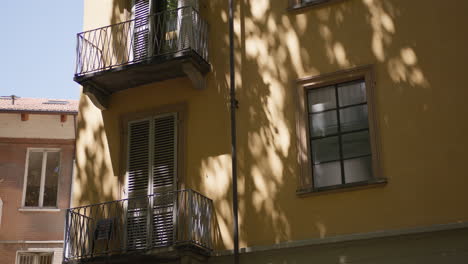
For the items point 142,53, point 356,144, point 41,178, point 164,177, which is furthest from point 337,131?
point 41,178

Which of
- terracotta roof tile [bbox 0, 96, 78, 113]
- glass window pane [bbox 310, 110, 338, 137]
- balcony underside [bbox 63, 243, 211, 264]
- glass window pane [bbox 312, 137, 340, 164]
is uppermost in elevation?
terracotta roof tile [bbox 0, 96, 78, 113]

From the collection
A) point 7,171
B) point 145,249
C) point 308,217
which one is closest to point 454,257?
point 308,217

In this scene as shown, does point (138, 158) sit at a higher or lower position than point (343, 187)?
higher

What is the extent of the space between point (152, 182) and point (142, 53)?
285cm

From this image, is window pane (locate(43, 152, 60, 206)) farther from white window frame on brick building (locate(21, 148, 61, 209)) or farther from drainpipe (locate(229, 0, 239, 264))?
drainpipe (locate(229, 0, 239, 264))

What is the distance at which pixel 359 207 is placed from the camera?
13266 mm

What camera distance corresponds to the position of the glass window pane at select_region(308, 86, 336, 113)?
47.5 ft

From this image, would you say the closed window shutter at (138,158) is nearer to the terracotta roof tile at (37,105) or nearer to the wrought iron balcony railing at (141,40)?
the wrought iron balcony railing at (141,40)

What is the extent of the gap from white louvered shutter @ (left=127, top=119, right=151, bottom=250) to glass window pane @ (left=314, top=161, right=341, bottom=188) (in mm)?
3365

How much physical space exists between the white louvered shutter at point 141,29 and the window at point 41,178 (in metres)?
7.46

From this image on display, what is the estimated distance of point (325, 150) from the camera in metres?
14.2

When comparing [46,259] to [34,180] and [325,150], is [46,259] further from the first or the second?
[325,150]

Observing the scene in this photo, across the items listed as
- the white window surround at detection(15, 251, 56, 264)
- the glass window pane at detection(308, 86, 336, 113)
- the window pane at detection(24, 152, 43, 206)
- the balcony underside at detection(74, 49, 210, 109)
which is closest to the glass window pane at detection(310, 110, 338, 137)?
the glass window pane at detection(308, 86, 336, 113)

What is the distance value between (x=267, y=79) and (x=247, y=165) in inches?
68.4
